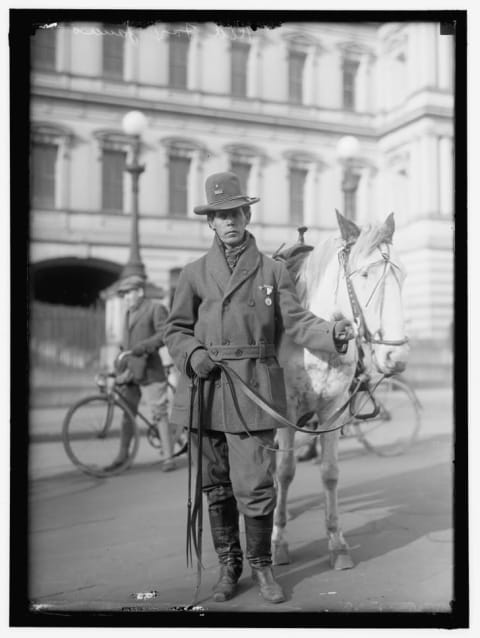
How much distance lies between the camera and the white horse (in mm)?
3809

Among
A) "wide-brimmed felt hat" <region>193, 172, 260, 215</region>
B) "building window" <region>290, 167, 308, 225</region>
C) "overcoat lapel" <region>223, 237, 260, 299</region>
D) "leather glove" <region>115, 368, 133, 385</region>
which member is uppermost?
"building window" <region>290, 167, 308, 225</region>

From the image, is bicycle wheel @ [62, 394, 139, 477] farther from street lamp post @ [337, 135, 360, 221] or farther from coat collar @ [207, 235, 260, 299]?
coat collar @ [207, 235, 260, 299]

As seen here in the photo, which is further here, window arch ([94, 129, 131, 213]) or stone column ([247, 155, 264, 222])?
window arch ([94, 129, 131, 213])

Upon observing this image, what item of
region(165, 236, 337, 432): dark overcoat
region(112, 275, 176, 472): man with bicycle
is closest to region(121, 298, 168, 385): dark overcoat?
region(112, 275, 176, 472): man with bicycle

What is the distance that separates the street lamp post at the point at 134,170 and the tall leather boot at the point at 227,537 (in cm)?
408

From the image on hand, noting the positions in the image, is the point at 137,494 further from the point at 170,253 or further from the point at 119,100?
the point at 170,253

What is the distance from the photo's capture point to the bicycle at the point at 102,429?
650 centimetres

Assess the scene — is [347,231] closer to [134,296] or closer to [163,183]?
[134,296]

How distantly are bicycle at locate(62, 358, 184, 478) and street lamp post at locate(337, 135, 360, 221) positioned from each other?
2.68 m

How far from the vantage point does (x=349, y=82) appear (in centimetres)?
539

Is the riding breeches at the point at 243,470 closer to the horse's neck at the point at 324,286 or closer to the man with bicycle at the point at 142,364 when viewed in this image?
the horse's neck at the point at 324,286

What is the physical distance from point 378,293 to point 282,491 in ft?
4.70

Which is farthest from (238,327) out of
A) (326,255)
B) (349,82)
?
(349,82)

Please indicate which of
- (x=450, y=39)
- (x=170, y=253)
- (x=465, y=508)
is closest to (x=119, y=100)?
(x=450, y=39)
